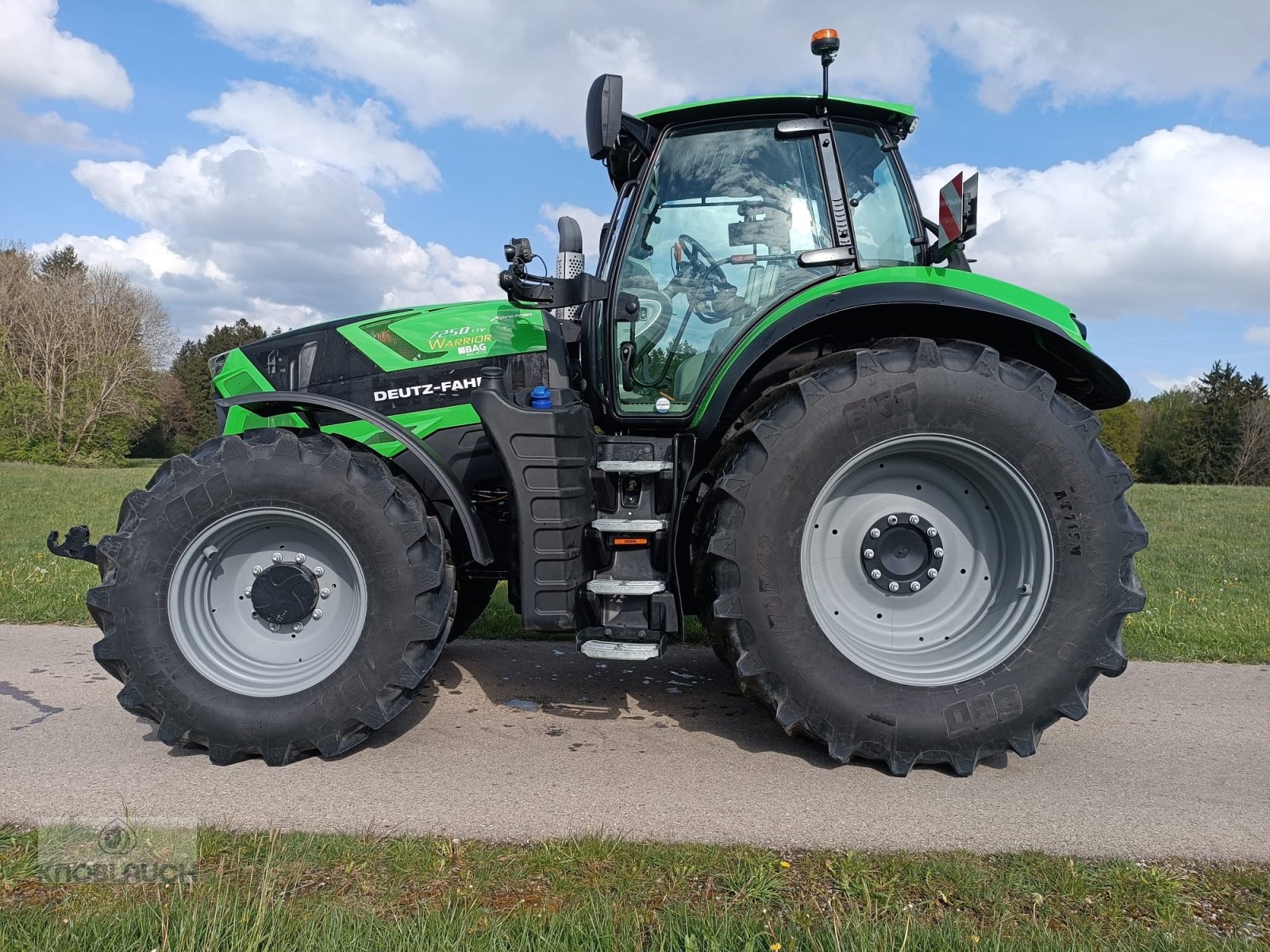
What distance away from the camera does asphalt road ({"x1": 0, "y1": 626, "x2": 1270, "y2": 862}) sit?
2.65 m

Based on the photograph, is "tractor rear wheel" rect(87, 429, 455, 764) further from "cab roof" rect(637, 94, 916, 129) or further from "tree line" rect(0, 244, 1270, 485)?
"tree line" rect(0, 244, 1270, 485)

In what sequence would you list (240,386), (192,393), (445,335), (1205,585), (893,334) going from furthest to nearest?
(192,393)
(1205,585)
(240,386)
(445,335)
(893,334)

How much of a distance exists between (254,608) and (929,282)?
2909mm

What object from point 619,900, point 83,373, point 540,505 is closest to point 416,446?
point 540,505

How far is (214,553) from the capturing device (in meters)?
3.28

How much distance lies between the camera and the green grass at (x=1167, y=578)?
16.8ft

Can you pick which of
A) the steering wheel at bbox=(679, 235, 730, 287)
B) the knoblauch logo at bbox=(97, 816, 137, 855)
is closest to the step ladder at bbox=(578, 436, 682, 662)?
the steering wheel at bbox=(679, 235, 730, 287)

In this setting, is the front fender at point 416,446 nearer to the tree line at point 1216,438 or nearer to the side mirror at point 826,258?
the side mirror at point 826,258

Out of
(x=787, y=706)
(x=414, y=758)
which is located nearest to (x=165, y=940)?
(x=414, y=758)

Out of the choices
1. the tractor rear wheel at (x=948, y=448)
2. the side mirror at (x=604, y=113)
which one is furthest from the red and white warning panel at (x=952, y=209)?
the side mirror at (x=604, y=113)

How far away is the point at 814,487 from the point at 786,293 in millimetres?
885

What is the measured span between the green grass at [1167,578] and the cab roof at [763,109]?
302cm

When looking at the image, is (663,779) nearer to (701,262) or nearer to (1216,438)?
(701,262)

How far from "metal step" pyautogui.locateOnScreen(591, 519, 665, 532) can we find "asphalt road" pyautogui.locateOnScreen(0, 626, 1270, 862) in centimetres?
86
